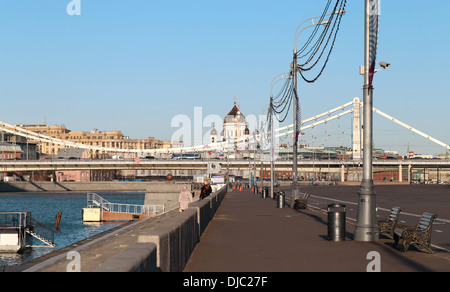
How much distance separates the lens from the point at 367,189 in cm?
2028

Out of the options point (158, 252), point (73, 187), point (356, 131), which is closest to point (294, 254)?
point (158, 252)

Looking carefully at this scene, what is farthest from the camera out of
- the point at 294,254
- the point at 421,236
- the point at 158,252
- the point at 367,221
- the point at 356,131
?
the point at 356,131

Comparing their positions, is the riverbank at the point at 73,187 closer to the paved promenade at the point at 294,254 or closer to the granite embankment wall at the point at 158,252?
the paved promenade at the point at 294,254

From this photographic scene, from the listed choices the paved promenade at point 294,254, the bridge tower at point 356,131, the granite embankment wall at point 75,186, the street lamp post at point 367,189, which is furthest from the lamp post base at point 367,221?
the granite embankment wall at point 75,186

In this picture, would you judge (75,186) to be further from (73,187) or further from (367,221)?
(367,221)

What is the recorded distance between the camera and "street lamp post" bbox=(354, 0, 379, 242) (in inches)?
784

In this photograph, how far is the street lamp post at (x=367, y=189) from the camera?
19903 mm

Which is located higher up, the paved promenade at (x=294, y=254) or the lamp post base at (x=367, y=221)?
the lamp post base at (x=367, y=221)

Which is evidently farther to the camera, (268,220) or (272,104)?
(272,104)

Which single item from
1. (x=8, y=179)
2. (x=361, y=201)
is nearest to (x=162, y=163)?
(x=8, y=179)

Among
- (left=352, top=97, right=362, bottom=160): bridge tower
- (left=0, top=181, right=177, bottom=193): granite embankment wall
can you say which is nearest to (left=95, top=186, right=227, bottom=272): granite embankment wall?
(left=352, top=97, right=362, bottom=160): bridge tower

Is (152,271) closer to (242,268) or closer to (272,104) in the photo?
(242,268)
